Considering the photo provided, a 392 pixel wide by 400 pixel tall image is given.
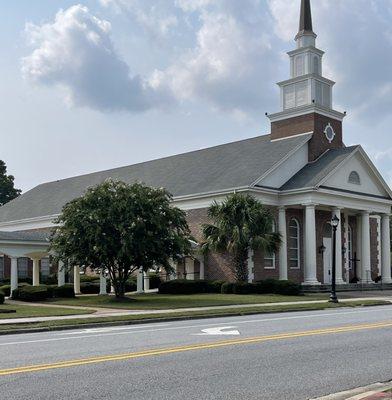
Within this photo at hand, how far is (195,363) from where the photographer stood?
32.3 ft

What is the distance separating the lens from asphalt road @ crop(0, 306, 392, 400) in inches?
309

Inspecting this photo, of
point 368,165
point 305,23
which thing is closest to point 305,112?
point 368,165

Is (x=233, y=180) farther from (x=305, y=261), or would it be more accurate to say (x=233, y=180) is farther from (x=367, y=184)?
(x=367, y=184)

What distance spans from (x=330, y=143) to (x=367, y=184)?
380 centimetres

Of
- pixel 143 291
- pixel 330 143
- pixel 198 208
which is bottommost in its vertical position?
pixel 143 291

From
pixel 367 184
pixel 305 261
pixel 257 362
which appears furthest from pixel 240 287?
pixel 257 362

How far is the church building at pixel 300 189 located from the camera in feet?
126

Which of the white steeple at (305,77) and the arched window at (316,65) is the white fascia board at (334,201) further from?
the arched window at (316,65)

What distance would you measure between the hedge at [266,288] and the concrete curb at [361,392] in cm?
2661

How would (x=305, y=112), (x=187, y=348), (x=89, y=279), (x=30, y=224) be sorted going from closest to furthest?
(x=187, y=348) < (x=89, y=279) < (x=305, y=112) < (x=30, y=224)

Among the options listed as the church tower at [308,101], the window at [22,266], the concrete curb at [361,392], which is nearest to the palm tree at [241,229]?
the church tower at [308,101]

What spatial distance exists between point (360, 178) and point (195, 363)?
35.0m

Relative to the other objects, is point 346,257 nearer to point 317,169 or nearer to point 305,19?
point 317,169

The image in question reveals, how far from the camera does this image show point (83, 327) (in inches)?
693
